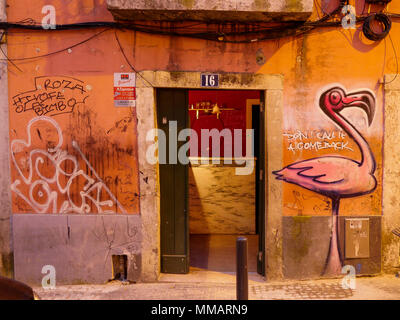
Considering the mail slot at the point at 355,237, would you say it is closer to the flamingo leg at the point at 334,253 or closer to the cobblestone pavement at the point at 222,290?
the flamingo leg at the point at 334,253

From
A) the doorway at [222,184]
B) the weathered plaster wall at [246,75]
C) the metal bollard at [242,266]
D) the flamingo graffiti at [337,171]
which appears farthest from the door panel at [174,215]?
the metal bollard at [242,266]

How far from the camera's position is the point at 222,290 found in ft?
16.4

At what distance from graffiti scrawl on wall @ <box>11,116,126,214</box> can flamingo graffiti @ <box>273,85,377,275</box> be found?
285cm

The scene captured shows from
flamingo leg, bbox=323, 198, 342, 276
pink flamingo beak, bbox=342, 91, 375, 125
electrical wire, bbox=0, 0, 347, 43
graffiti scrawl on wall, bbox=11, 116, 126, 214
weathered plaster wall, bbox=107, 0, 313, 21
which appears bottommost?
flamingo leg, bbox=323, 198, 342, 276

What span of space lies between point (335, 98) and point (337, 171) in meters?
1.14

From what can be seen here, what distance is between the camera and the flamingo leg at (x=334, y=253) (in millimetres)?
5355

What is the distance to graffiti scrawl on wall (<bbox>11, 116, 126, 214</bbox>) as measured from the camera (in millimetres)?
5309

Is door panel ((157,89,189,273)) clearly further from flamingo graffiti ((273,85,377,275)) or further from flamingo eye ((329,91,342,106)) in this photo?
flamingo eye ((329,91,342,106))

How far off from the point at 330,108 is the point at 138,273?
3935 mm

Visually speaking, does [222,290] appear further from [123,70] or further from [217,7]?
[217,7]

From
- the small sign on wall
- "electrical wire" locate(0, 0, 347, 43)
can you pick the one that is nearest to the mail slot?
"electrical wire" locate(0, 0, 347, 43)

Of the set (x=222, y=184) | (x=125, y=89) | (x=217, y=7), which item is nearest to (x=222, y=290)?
(x=222, y=184)

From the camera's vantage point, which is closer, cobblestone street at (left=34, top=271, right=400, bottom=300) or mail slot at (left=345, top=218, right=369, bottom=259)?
cobblestone street at (left=34, top=271, right=400, bottom=300)

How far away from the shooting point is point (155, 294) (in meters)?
4.89
